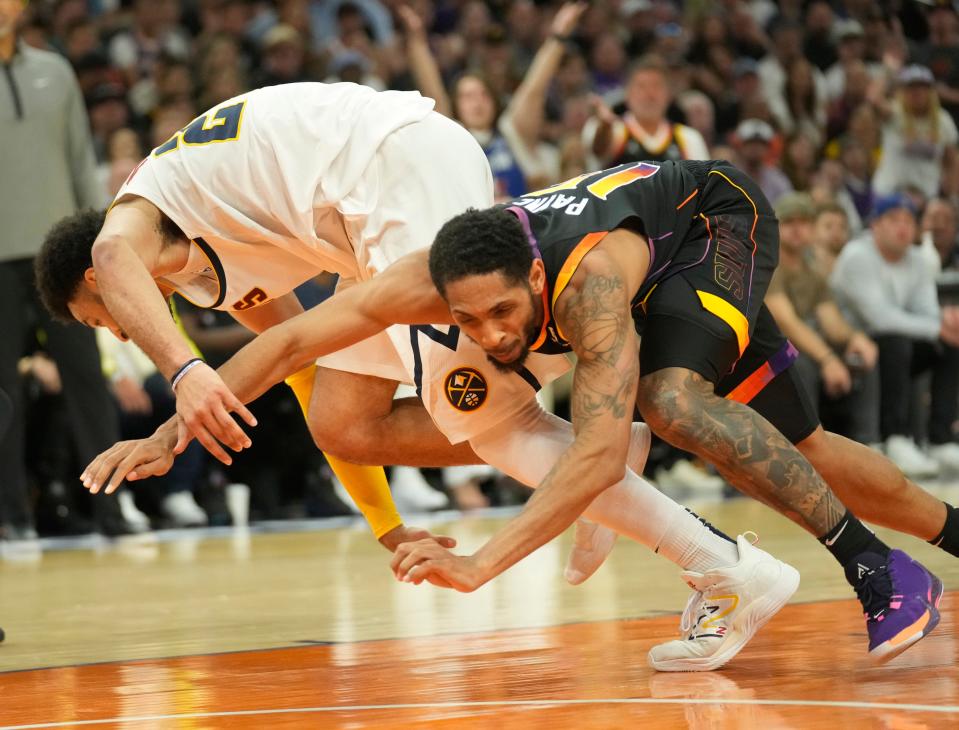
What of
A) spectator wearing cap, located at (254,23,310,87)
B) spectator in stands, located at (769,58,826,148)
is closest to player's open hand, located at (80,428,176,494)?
spectator wearing cap, located at (254,23,310,87)

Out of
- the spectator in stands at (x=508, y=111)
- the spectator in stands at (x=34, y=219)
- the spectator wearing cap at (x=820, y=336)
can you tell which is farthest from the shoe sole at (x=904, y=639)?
the spectator wearing cap at (x=820, y=336)

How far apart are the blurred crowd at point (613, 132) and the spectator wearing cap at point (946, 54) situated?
0.06 feet

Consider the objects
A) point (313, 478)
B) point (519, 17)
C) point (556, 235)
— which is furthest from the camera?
point (519, 17)

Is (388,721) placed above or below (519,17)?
above

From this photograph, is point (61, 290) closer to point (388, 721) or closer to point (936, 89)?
point (388, 721)

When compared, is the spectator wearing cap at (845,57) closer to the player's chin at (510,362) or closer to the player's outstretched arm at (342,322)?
the player's chin at (510,362)

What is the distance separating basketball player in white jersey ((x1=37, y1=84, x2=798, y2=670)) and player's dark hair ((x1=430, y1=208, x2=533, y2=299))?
0.55 metres

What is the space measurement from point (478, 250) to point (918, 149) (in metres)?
9.66

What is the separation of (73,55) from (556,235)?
8068 mm

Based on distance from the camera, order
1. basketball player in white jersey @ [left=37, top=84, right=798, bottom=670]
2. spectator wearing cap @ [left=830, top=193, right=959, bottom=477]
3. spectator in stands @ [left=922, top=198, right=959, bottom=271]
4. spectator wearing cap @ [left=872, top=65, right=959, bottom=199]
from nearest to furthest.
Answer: basketball player in white jersey @ [left=37, top=84, right=798, bottom=670], spectator wearing cap @ [left=830, top=193, right=959, bottom=477], spectator in stands @ [left=922, top=198, right=959, bottom=271], spectator wearing cap @ [left=872, top=65, right=959, bottom=199]

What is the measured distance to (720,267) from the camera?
3.84m

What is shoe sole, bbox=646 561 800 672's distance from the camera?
365cm

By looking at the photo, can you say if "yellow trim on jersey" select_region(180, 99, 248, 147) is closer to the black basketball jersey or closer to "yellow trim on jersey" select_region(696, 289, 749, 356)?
the black basketball jersey

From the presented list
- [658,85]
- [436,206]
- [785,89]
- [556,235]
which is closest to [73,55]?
[658,85]
